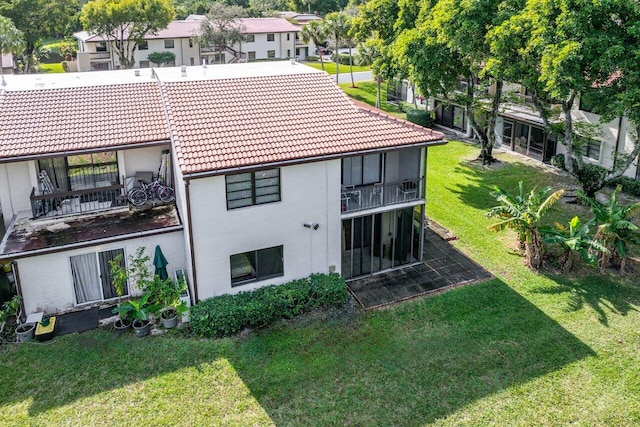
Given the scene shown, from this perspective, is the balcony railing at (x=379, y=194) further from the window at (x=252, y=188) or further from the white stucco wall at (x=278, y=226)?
the window at (x=252, y=188)

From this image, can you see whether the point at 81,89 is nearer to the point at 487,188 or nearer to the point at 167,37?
the point at 487,188

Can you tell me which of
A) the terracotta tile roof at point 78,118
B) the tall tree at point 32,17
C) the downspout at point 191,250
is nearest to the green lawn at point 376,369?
the downspout at point 191,250

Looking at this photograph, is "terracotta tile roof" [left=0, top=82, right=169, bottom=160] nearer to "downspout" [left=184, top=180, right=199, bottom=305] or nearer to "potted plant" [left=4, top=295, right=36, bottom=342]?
"downspout" [left=184, top=180, right=199, bottom=305]

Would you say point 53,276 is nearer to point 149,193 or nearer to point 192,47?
point 149,193

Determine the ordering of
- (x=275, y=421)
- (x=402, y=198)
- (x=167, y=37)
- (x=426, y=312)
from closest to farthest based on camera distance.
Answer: (x=275, y=421)
(x=426, y=312)
(x=402, y=198)
(x=167, y=37)

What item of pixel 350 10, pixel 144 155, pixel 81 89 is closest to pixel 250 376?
pixel 144 155
